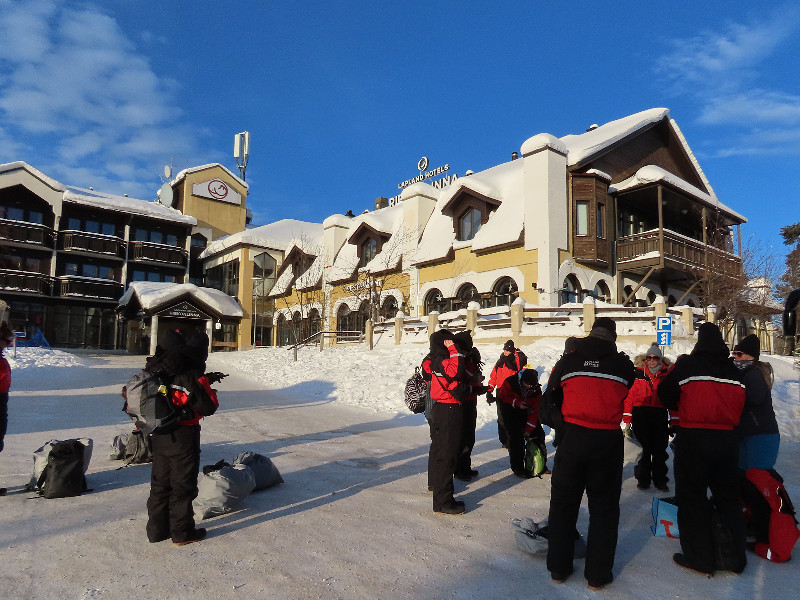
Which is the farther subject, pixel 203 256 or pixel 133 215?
pixel 203 256

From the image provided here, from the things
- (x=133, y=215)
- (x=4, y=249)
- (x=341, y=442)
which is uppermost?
(x=133, y=215)

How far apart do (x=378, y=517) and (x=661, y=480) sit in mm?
3452

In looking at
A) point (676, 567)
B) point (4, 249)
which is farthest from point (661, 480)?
point (4, 249)

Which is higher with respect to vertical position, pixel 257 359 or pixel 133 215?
pixel 133 215

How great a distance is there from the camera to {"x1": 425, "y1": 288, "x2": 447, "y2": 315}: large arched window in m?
23.9

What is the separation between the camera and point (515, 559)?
397 centimetres

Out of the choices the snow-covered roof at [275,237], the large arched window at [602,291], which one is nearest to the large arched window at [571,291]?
the large arched window at [602,291]

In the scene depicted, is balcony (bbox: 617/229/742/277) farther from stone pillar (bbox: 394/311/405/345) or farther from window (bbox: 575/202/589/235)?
stone pillar (bbox: 394/311/405/345)

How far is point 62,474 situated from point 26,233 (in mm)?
32045

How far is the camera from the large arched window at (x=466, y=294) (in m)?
22.5

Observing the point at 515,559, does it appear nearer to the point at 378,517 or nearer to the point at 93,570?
the point at 378,517

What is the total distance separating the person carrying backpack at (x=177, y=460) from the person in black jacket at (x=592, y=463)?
106 inches

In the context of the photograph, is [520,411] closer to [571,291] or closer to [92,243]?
[571,291]

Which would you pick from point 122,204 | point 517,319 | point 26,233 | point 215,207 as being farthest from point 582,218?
point 26,233
